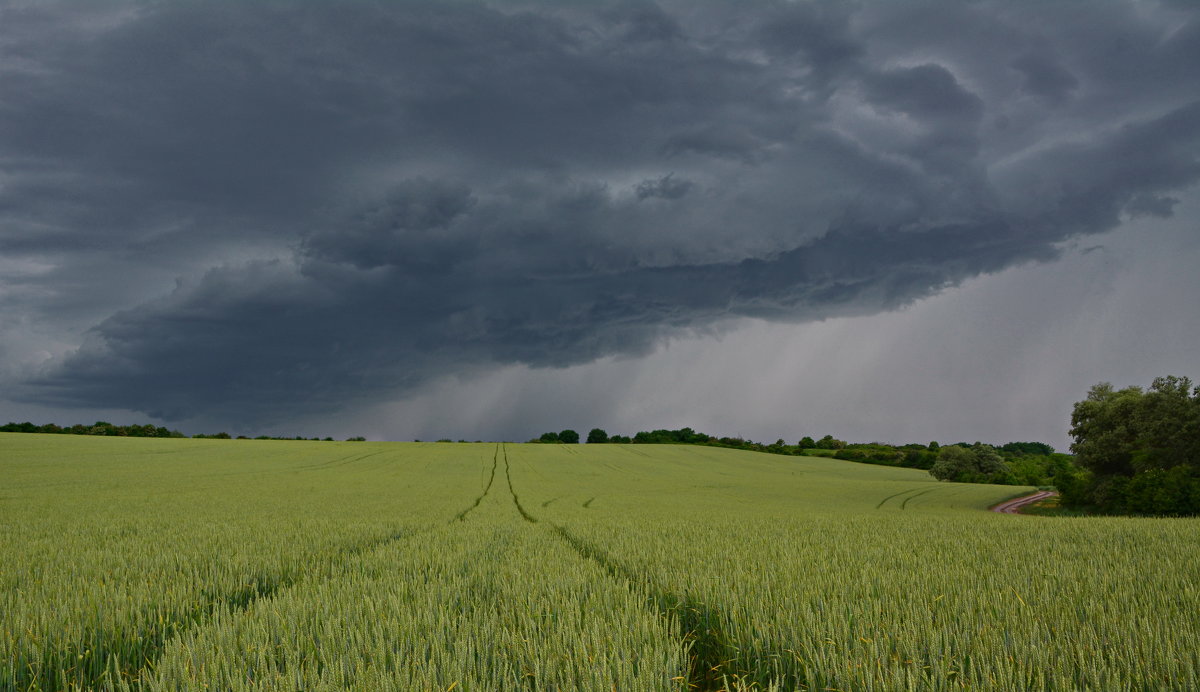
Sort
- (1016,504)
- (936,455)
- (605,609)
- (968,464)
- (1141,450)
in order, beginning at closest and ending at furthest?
(605,609) → (1141,450) → (1016,504) → (968,464) → (936,455)

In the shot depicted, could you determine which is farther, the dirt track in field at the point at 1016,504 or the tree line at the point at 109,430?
the tree line at the point at 109,430

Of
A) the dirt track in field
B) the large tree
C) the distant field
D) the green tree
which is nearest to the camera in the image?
the distant field

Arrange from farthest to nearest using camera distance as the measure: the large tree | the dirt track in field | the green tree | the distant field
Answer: the green tree → the dirt track in field → the large tree → the distant field

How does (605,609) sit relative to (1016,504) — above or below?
above

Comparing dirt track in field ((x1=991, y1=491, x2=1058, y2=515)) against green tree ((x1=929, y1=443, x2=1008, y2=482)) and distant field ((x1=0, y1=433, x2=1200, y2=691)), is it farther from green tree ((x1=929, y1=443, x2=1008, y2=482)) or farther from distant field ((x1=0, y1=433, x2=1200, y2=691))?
distant field ((x1=0, y1=433, x2=1200, y2=691))

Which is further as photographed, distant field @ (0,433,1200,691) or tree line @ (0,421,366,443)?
tree line @ (0,421,366,443)

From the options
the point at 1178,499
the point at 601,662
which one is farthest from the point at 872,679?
the point at 1178,499

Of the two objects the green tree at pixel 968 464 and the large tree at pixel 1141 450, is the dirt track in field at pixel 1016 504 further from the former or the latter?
the green tree at pixel 968 464

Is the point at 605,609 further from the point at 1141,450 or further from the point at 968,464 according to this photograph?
the point at 968,464

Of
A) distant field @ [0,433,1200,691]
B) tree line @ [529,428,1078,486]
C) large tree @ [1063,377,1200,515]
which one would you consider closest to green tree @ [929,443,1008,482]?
tree line @ [529,428,1078,486]

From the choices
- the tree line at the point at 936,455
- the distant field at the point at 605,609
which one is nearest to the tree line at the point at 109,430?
the tree line at the point at 936,455

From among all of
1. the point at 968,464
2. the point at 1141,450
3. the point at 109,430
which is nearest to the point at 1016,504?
the point at 1141,450

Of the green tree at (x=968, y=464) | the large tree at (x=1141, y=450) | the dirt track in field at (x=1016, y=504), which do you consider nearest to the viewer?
the large tree at (x=1141, y=450)

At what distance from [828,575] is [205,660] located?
5.19 meters
